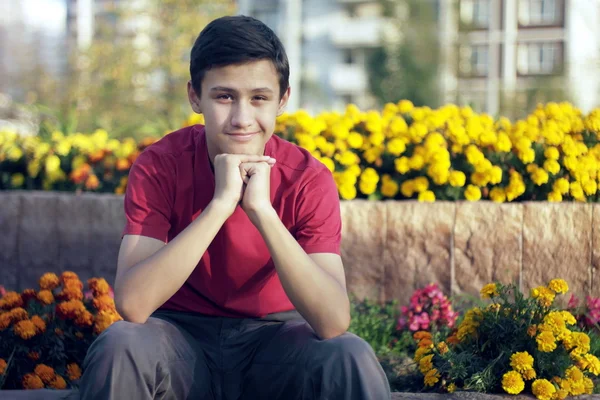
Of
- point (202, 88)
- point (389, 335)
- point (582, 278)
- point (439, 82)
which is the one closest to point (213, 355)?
point (202, 88)

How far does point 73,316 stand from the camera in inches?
120

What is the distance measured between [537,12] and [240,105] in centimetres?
3889

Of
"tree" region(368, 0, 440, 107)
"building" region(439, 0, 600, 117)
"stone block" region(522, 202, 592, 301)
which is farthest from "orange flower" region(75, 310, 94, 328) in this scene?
"building" region(439, 0, 600, 117)

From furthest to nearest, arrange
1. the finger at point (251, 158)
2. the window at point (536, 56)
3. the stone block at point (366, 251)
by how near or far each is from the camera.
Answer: the window at point (536, 56) < the stone block at point (366, 251) < the finger at point (251, 158)

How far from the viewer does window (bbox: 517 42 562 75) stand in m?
Result: 37.6

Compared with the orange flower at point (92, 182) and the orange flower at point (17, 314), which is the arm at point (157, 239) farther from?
the orange flower at point (92, 182)

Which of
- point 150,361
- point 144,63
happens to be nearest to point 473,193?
point 150,361

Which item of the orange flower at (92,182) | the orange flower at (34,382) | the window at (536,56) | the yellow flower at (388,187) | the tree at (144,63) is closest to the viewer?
the orange flower at (34,382)

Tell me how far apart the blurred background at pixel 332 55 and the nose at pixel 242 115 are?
400 centimetres

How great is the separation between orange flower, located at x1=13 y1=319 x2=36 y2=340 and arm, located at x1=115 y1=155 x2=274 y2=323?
87 centimetres

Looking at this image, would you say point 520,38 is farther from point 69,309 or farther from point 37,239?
point 69,309

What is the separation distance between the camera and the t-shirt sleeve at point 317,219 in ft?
7.70

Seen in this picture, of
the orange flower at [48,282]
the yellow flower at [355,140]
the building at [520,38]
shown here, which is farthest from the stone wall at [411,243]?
the building at [520,38]

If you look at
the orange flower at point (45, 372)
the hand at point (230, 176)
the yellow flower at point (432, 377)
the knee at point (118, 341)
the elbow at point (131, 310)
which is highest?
the hand at point (230, 176)
